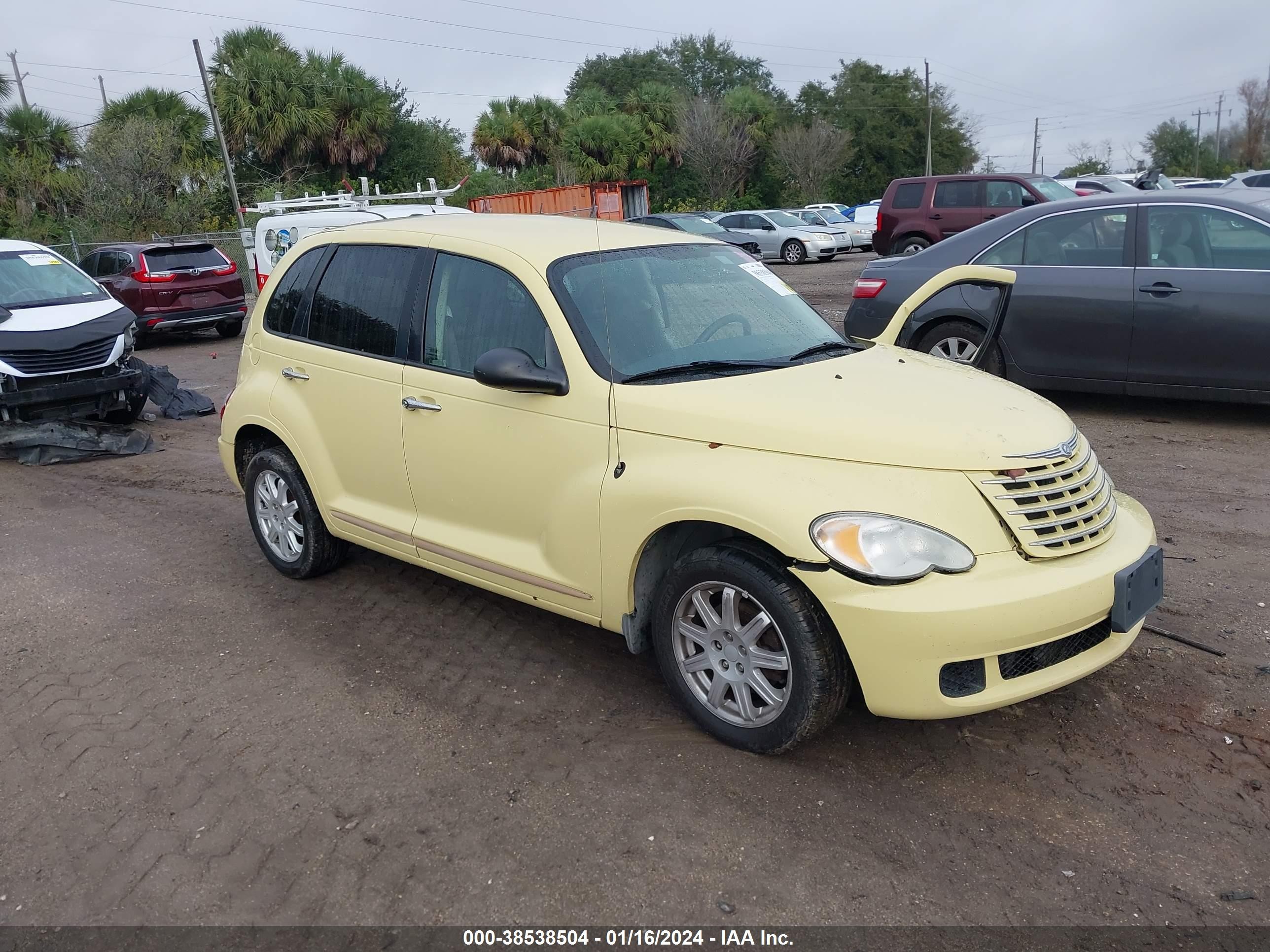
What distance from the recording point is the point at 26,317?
9328 mm

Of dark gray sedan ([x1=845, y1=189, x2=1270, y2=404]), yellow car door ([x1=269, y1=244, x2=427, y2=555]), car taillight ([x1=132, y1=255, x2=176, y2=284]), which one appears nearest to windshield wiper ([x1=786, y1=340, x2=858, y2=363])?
yellow car door ([x1=269, y1=244, x2=427, y2=555])

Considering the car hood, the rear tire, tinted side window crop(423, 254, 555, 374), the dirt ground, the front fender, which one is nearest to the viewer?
the dirt ground

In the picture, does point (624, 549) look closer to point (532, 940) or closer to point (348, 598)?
point (532, 940)

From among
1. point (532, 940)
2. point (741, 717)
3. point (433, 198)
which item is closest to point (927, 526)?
point (741, 717)

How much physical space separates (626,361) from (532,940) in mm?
2026

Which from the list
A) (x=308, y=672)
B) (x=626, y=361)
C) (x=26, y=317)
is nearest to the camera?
(x=626, y=361)

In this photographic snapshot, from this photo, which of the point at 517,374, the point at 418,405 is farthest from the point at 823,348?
the point at 418,405

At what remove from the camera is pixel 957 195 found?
59.4ft

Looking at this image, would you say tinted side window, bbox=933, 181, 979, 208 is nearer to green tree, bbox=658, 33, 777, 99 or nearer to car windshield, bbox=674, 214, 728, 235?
car windshield, bbox=674, 214, 728, 235

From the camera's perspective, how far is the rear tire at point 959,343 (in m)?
8.15

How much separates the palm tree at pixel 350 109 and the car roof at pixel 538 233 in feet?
122

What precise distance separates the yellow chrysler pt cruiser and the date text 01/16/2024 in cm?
77

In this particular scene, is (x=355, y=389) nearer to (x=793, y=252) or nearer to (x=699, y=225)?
(x=699, y=225)

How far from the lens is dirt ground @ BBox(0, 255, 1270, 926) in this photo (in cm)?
296
